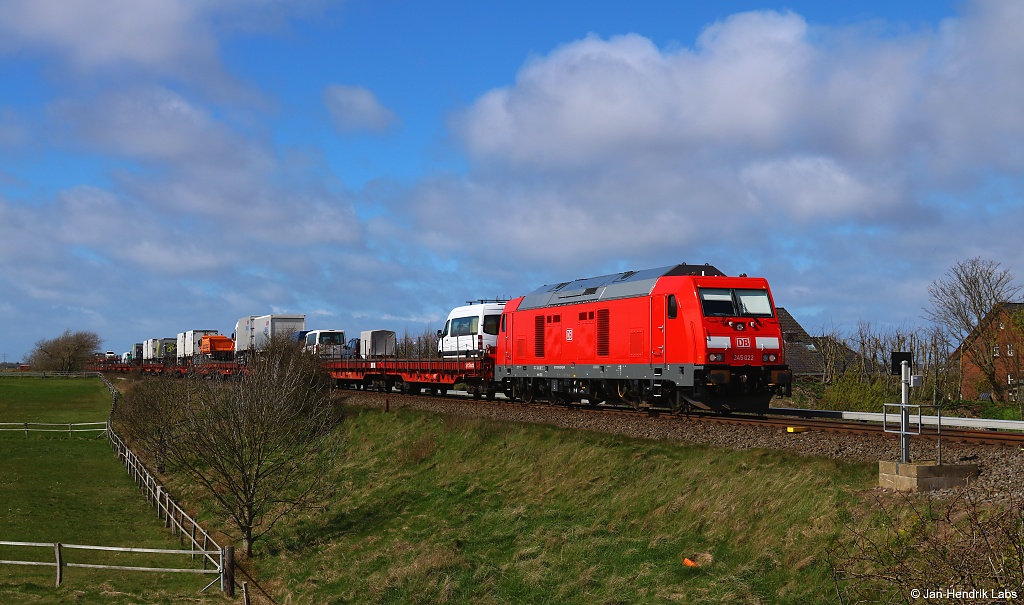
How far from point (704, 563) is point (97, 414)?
61937 mm

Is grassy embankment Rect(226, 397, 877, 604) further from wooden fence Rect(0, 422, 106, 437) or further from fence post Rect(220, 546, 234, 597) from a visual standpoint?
wooden fence Rect(0, 422, 106, 437)

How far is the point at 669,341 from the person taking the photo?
971 inches

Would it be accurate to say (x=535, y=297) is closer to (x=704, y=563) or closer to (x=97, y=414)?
(x=704, y=563)

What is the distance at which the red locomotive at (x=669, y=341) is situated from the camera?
2370 cm

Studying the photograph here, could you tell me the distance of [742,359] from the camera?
23703mm

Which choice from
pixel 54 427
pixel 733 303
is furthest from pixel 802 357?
pixel 54 427

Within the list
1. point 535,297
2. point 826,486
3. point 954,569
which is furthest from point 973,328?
point 954,569

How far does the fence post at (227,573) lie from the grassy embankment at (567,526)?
3.44 ft

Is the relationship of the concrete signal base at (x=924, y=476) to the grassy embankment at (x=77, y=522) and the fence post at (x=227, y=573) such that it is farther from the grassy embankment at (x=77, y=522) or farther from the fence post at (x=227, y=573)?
the grassy embankment at (x=77, y=522)

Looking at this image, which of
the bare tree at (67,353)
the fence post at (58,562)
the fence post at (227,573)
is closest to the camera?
the fence post at (227,573)

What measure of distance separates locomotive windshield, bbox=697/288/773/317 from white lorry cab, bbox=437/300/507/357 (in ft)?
50.6

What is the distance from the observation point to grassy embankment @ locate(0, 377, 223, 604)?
870 inches

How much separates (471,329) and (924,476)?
2954 centimetres

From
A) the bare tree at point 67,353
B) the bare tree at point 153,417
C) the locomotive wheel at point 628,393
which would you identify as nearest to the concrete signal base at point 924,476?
the locomotive wheel at point 628,393
